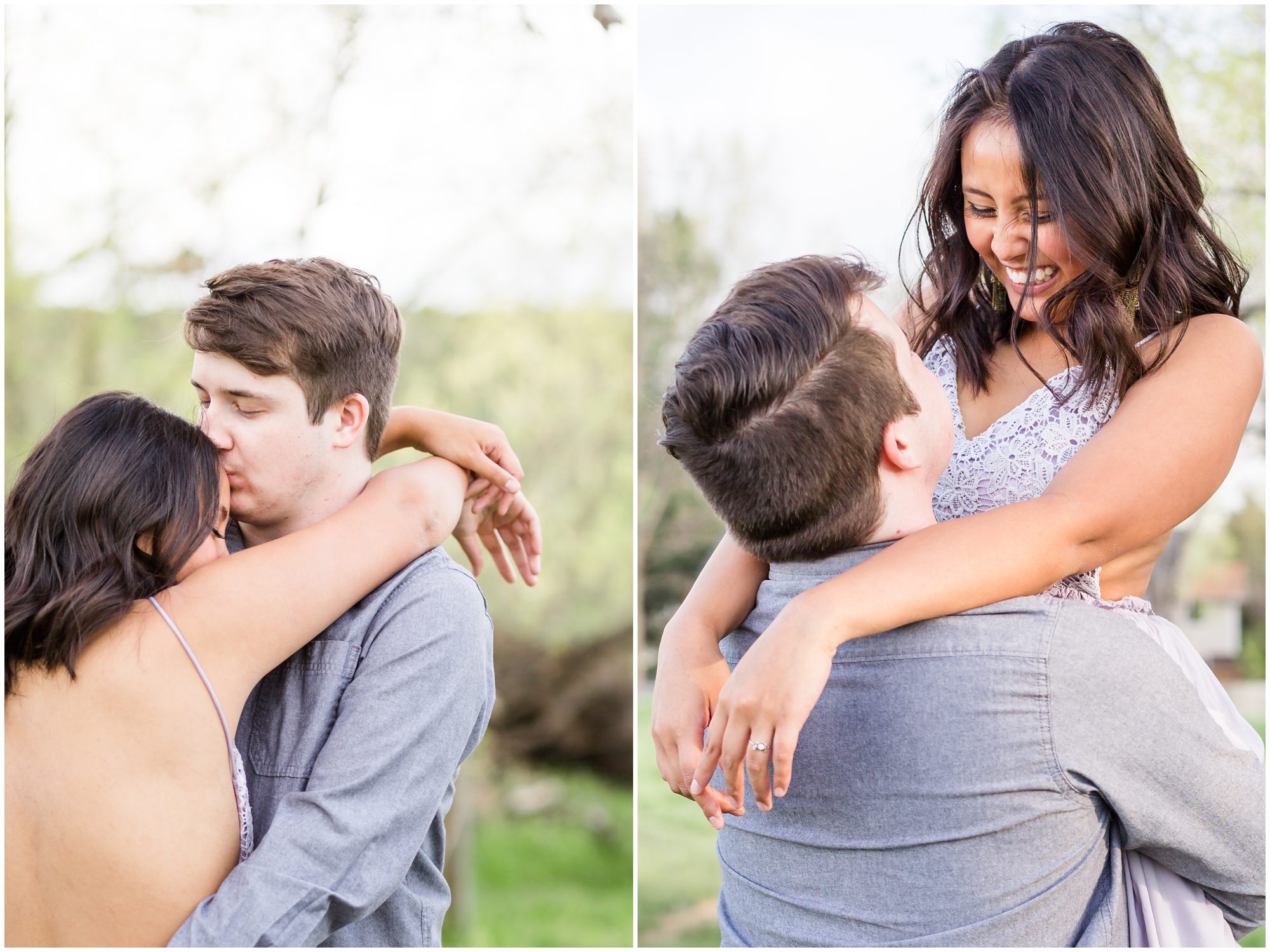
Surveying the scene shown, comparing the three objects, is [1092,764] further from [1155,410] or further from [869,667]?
[1155,410]

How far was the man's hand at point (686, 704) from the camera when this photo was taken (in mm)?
1538

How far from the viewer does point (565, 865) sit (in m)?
7.15

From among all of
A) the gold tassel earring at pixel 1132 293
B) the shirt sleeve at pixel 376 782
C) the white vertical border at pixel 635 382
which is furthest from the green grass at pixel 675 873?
the gold tassel earring at pixel 1132 293

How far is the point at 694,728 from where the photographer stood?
157cm

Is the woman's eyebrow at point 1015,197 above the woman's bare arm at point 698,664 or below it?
above

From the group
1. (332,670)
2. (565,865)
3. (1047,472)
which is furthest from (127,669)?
(565,865)

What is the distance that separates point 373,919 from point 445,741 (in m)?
0.39

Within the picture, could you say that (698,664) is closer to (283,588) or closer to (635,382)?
(283,588)

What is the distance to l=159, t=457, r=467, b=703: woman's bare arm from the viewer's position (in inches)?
62.7

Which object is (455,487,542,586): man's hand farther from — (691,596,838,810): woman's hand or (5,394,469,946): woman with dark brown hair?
(691,596,838,810): woman's hand

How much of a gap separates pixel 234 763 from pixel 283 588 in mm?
281

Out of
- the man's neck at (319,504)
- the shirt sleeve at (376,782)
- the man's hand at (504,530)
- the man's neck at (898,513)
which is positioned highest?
the man's neck at (898,513)

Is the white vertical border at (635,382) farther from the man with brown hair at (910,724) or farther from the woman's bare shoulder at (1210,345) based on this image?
the woman's bare shoulder at (1210,345)

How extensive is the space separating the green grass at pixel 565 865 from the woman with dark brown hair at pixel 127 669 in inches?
218
